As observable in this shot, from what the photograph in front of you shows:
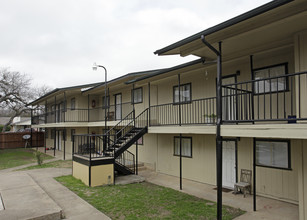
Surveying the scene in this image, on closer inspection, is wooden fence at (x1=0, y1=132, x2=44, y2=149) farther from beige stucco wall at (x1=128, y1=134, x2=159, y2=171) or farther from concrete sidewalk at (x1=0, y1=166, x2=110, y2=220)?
concrete sidewalk at (x1=0, y1=166, x2=110, y2=220)

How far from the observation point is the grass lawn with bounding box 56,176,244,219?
21.7 ft

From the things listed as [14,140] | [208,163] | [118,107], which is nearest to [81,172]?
[208,163]

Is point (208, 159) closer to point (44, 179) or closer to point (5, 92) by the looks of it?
point (44, 179)

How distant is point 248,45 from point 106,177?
24.5 ft

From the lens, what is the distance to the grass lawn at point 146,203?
661 cm

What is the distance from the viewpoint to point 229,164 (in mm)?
9867

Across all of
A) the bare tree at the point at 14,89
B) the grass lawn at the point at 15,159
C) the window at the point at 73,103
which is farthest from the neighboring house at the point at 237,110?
the bare tree at the point at 14,89

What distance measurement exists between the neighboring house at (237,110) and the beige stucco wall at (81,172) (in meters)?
0.04

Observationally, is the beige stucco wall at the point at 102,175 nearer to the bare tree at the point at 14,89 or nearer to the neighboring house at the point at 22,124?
the bare tree at the point at 14,89

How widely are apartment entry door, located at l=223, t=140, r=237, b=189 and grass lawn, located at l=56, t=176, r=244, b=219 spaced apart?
2258 millimetres

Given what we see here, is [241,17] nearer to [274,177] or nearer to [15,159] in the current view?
[274,177]

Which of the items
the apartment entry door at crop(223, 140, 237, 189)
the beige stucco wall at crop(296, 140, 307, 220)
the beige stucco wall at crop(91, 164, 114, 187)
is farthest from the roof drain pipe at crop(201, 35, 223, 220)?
the beige stucco wall at crop(91, 164, 114, 187)

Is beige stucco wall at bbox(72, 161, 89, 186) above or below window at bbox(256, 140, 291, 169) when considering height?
below

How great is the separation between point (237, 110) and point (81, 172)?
23.8 feet
